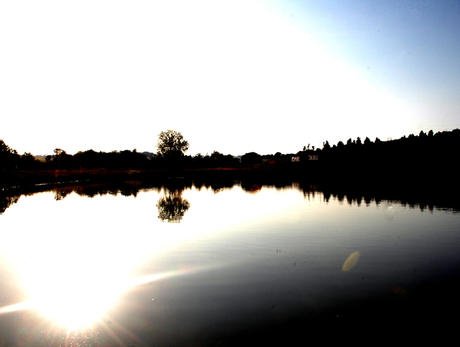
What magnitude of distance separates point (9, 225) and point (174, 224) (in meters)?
18.4

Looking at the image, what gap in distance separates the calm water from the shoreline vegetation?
162 ft

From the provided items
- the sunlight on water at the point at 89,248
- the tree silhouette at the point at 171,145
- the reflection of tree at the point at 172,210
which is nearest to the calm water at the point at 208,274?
the sunlight on water at the point at 89,248

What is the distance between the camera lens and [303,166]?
443ft

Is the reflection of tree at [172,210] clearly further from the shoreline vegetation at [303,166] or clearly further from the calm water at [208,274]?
the shoreline vegetation at [303,166]

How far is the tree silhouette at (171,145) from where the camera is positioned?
170 m

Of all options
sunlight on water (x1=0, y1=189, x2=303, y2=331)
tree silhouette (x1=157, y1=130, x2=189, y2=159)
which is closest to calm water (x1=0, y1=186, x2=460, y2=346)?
sunlight on water (x1=0, y1=189, x2=303, y2=331)

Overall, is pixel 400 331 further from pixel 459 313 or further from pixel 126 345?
pixel 126 345

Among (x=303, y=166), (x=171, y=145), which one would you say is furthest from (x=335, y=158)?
(x=171, y=145)

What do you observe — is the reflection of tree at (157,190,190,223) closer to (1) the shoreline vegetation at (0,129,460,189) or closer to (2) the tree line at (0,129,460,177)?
(1) the shoreline vegetation at (0,129,460,189)

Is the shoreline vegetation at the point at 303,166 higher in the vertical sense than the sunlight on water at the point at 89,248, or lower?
higher

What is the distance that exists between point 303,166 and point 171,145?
88559mm

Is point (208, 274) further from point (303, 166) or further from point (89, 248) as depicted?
point (303, 166)

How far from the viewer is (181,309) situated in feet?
36.5

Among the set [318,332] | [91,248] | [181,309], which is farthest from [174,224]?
[318,332]
